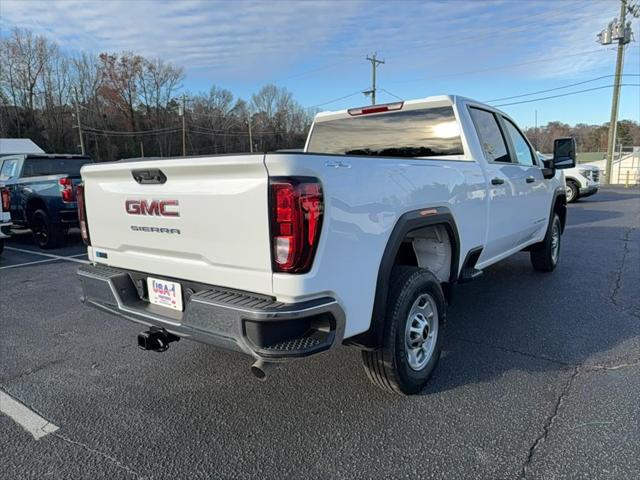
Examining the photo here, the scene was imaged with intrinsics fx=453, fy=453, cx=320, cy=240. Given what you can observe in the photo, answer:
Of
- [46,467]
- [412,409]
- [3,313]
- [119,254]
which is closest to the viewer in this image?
[46,467]

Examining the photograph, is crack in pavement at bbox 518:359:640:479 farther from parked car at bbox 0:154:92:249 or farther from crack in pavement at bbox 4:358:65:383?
parked car at bbox 0:154:92:249

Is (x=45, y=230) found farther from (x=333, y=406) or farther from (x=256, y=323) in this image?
(x=256, y=323)

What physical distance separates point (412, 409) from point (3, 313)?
15.1 ft

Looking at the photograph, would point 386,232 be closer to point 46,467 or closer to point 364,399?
point 364,399

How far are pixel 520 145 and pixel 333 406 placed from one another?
392 centimetres

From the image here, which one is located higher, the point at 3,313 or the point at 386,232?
the point at 386,232

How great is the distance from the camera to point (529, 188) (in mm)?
5059

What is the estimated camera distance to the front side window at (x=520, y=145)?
5046 millimetres

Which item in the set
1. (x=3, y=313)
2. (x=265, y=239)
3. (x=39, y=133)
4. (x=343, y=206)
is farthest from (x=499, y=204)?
(x=39, y=133)

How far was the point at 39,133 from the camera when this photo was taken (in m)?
53.0

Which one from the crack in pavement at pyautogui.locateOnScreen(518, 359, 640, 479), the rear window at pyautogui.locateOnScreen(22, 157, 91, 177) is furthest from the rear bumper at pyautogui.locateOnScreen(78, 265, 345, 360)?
the rear window at pyautogui.locateOnScreen(22, 157, 91, 177)

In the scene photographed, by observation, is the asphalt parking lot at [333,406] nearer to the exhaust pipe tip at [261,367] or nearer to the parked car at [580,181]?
the exhaust pipe tip at [261,367]

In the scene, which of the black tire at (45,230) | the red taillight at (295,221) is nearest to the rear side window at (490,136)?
the red taillight at (295,221)

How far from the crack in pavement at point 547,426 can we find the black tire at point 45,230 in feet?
29.7
